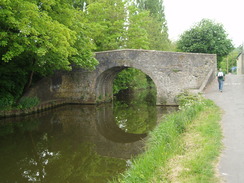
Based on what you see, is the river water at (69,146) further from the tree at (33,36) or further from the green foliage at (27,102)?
the tree at (33,36)

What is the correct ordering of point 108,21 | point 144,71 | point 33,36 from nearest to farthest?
point 33,36
point 144,71
point 108,21

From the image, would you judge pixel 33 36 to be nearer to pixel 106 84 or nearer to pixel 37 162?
pixel 37 162

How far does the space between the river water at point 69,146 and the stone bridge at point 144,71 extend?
3.38 m

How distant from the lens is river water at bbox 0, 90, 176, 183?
17.9 feet

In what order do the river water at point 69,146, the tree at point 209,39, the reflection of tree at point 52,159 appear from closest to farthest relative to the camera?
the reflection of tree at point 52,159 → the river water at point 69,146 → the tree at point 209,39

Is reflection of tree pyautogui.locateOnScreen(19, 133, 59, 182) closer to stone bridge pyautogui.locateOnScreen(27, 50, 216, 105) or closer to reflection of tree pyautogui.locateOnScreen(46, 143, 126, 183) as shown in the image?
reflection of tree pyautogui.locateOnScreen(46, 143, 126, 183)

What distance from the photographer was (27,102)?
13016mm

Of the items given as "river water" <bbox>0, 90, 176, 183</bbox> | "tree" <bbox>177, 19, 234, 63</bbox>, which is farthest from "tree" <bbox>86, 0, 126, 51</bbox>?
"river water" <bbox>0, 90, 176, 183</bbox>

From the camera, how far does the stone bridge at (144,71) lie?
1416 cm

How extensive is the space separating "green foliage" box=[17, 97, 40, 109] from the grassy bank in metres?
8.98

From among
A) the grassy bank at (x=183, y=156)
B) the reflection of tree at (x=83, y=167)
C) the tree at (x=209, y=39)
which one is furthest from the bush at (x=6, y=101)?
the tree at (x=209, y=39)

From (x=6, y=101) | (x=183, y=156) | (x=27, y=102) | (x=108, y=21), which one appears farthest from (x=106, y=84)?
(x=183, y=156)

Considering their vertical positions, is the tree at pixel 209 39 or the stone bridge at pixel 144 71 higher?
the tree at pixel 209 39

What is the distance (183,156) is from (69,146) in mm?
4078
